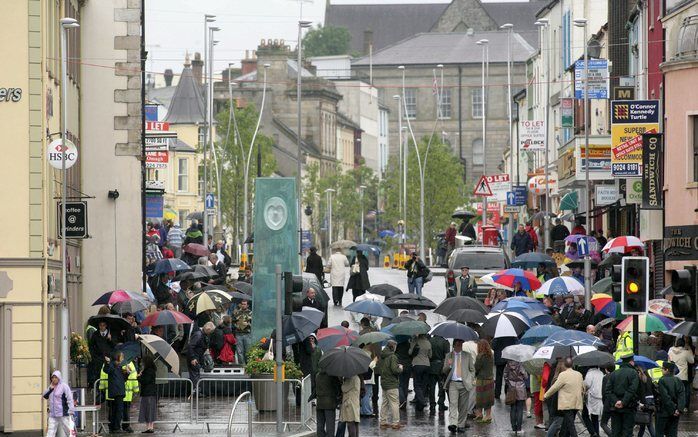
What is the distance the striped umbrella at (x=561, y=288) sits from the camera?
35.7m

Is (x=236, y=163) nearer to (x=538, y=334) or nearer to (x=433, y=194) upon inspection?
(x=433, y=194)

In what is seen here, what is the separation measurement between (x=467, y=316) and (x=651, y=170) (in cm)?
1181

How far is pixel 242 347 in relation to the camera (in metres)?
33.5

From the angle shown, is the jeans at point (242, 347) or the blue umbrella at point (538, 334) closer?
the blue umbrella at point (538, 334)

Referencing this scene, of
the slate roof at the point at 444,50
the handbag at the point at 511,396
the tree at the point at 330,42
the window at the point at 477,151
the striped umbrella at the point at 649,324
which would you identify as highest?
the tree at the point at 330,42

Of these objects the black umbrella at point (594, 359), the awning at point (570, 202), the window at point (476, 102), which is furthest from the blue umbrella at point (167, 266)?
the window at point (476, 102)

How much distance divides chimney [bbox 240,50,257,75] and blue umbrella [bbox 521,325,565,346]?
10934cm

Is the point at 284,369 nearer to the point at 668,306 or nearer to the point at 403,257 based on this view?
the point at 668,306

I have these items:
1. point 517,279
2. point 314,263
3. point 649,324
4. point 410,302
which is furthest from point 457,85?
point 649,324

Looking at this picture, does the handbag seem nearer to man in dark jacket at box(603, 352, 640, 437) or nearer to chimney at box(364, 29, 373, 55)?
man in dark jacket at box(603, 352, 640, 437)

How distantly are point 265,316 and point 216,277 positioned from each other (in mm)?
9674

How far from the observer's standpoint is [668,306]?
30516mm

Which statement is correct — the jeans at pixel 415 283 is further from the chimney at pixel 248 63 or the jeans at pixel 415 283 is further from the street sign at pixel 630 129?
the chimney at pixel 248 63

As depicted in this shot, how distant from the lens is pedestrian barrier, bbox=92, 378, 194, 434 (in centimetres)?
2752
